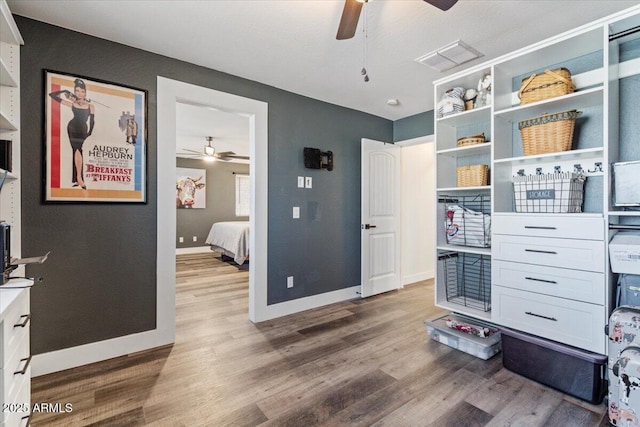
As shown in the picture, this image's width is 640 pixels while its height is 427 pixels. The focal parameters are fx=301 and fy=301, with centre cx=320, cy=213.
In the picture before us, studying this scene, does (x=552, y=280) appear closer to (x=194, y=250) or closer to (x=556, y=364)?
(x=556, y=364)

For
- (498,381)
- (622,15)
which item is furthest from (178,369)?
(622,15)

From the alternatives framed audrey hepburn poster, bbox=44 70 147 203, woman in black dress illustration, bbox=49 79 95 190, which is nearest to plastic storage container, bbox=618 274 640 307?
framed audrey hepburn poster, bbox=44 70 147 203

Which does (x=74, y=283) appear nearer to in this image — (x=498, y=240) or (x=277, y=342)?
(x=277, y=342)

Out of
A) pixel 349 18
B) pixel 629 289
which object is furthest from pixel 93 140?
pixel 629 289

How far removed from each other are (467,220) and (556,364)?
119cm

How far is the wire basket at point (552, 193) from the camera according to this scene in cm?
204

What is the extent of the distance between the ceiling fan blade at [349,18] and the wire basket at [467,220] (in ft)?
5.76

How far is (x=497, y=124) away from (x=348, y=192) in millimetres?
1889

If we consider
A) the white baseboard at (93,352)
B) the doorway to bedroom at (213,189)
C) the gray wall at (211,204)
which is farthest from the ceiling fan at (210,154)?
the white baseboard at (93,352)

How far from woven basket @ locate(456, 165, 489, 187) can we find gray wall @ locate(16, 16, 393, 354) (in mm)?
1641

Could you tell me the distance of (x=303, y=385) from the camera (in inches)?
78.8

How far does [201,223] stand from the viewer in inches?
304

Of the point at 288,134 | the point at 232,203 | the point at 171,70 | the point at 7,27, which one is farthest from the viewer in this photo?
the point at 232,203

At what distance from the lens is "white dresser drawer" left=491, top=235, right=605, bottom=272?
1.82 metres
